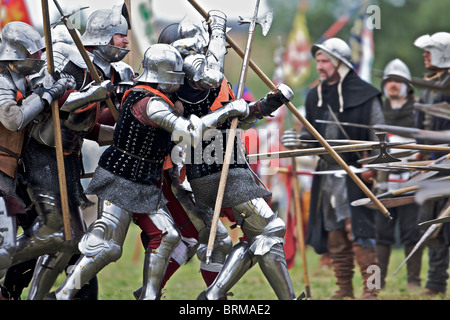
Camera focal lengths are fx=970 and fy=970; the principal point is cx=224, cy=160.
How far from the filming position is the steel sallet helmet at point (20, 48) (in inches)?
239

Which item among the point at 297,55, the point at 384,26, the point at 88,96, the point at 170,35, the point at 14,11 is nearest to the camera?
the point at 88,96

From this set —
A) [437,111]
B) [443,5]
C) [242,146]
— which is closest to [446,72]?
[437,111]

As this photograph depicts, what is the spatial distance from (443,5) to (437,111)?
Answer: 17800mm

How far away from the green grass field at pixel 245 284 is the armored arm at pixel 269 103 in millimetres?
1782

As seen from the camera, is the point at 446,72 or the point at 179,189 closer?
the point at 179,189

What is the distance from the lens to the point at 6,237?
239 inches

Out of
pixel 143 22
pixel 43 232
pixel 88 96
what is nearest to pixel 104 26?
pixel 88 96

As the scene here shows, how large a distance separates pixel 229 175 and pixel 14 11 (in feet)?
15.9

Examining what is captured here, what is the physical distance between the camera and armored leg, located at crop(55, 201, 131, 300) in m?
5.89

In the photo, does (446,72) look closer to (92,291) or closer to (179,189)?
(179,189)

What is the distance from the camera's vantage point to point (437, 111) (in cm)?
620

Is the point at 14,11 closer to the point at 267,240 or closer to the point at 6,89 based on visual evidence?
the point at 6,89

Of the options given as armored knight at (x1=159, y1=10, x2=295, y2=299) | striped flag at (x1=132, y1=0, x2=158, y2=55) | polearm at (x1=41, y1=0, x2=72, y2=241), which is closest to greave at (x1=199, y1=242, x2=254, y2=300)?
armored knight at (x1=159, y1=10, x2=295, y2=299)

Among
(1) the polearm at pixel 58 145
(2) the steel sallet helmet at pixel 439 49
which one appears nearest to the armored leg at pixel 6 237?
(1) the polearm at pixel 58 145
